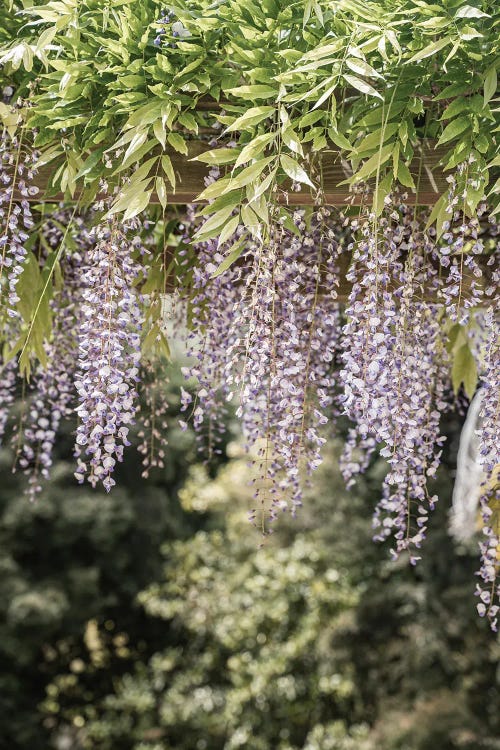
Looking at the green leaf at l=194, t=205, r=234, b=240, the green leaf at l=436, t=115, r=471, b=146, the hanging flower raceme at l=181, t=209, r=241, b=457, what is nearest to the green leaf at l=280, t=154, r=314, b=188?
the green leaf at l=194, t=205, r=234, b=240

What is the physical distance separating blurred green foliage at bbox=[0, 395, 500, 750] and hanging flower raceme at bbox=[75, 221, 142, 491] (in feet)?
15.8

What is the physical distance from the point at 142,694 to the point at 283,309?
6236mm

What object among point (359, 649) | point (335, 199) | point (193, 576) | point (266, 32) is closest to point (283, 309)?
point (335, 199)

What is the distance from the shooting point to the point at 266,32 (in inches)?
58.3

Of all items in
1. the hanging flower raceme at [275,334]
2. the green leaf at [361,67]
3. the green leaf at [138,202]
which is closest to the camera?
the green leaf at [361,67]

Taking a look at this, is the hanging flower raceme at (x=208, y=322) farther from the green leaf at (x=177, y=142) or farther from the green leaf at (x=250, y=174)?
the green leaf at (x=250, y=174)

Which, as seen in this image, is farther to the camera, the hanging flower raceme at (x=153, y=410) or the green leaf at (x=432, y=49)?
the hanging flower raceme at (x=153, y=410)

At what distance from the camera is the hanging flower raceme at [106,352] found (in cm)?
170

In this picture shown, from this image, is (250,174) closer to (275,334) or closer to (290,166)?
(290,166)

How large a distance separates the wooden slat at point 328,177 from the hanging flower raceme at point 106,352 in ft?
0.47

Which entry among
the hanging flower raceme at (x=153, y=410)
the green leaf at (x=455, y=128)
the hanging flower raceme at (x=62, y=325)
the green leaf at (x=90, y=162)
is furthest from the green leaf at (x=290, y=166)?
the hanging flower raceme at (x=62, y=325)

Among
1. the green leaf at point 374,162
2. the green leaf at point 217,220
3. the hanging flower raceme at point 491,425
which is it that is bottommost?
the hanging flower raceme at point 491,425

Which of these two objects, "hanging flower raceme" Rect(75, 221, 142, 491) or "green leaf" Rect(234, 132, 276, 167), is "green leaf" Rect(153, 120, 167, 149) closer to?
"green leaf" Rect(234, 132, 276, 167)

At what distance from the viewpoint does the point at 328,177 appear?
1.75 meters
